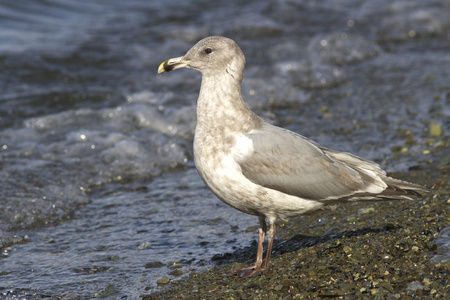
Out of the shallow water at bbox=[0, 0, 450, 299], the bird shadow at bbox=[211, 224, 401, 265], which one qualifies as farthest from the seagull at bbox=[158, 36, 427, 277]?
the shallow water at bbox=[0, 0, 450, 299]

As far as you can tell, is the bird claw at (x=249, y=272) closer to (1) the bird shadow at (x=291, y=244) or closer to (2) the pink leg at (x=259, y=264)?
(2) the pink leg at (x=259, y=264)

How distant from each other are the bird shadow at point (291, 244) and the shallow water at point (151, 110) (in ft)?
0.43

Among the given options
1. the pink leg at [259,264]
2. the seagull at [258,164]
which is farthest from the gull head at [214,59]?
the pink leg at [259,264]

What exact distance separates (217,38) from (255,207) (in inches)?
57.4

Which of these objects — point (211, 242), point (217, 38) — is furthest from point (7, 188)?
point (217, 38)

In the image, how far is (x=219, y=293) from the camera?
437cm

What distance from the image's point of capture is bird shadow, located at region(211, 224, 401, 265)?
16.1ft

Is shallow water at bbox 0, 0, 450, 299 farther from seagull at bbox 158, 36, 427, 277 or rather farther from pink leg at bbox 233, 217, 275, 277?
seagull at bbox 158, 36, 427, 277

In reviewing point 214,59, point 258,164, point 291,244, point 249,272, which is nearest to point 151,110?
point 214,59

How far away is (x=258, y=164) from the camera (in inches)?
179

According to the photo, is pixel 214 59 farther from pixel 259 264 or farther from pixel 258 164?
pixel 259 264

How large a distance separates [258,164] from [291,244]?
0.98 metres

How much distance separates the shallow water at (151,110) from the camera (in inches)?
217

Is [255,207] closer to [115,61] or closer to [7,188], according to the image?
[7,188]
